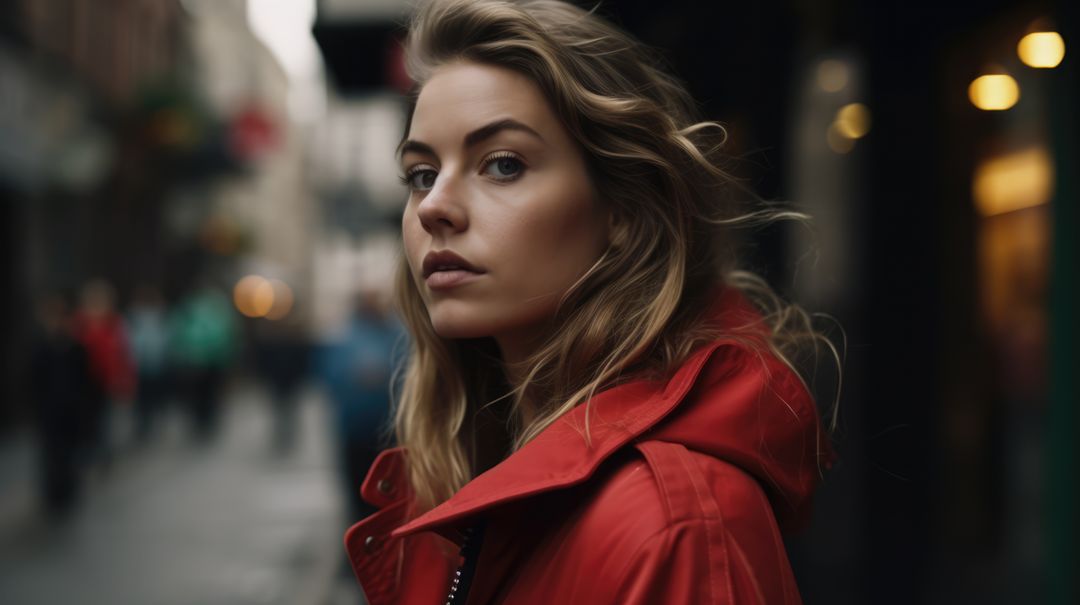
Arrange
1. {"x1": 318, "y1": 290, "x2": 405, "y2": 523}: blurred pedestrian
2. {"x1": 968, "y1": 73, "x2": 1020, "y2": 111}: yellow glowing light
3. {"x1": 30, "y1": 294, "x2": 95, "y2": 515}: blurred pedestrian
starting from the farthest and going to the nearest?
{"x1": 30, "y1": 294, "x2": 95, "y2": 515}: blurred pedestrian → {"x1": 318, "y1": 290, "x2": 405, "y2": 523}: blurred pedestrian → {"x1": 968, "y1": 73, "x2": 1020, "y2": 111}: yellow glowing light

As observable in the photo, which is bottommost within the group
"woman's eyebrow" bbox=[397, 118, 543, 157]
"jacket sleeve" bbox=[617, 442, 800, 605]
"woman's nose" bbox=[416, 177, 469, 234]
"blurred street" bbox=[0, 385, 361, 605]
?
"blurred street" bbox=[0, 385, 361, 605]

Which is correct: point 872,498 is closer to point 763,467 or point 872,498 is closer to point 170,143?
point 763,467

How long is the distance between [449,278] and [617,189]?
1.00 ft

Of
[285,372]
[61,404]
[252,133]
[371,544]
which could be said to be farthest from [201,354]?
[371,544]

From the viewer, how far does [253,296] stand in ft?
119

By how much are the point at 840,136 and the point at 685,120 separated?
4171 mm

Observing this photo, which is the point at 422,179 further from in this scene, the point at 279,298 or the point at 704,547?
the point at 279,298

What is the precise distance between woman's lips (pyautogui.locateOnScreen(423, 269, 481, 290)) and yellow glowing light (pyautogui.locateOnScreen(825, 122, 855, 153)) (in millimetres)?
4207

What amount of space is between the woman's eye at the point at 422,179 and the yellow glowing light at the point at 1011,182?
325cm

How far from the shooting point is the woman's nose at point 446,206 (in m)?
1.59

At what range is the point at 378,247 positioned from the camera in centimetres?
4706

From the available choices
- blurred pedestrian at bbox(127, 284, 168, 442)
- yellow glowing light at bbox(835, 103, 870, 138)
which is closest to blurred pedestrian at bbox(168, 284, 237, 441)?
blurred pedestrian at bbox(127, 284, 168, 442)

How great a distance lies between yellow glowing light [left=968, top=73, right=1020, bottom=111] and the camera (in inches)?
169

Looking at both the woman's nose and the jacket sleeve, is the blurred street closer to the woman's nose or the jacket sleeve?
the woman's nose
